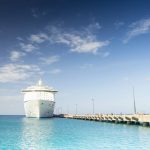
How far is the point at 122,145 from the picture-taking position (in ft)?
82.0

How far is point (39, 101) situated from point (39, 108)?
2.40 m

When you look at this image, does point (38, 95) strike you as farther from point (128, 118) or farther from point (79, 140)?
point (79, 140)

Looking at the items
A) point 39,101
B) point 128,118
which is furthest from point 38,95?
point 128,118

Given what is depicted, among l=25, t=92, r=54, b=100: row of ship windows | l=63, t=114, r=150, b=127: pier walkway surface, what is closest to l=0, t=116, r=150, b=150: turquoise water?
l=63, t=114, r=150, b=127: pier walkway surface

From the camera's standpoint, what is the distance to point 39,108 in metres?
96.6

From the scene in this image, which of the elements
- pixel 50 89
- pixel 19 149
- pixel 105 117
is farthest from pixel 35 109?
pixel 19 149

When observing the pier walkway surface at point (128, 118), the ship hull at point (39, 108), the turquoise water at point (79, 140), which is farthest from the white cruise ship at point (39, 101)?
the turquoise water at point (79, 140)

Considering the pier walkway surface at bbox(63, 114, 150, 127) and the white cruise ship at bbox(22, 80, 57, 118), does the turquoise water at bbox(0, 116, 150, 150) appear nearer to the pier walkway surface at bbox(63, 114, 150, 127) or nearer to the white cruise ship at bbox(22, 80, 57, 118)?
the pier walkway surface at bbox(63, 114, 150, 127)

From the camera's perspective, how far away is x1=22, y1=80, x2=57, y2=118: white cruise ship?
317ft

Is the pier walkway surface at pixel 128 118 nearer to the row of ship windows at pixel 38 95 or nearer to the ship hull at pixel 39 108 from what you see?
the ship hull at pixel 39 108

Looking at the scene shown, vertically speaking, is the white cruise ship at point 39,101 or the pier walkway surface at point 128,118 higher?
the white cruise ship at point 39,101

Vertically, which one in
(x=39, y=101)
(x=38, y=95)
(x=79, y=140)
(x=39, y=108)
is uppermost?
(x=38, y=95)

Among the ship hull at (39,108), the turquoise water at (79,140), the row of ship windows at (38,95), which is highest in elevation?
the row of ship windows at (38,95)

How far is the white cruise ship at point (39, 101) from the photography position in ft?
317
